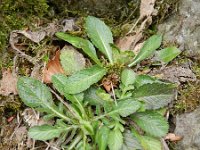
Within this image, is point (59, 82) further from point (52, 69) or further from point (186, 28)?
point (186, 28)

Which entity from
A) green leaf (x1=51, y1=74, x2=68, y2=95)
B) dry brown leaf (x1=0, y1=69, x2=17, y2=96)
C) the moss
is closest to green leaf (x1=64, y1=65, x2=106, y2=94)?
green leaf (x1=51, y1=74, x2=68, y2=95)

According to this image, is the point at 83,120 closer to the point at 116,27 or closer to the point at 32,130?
the point at 32,130

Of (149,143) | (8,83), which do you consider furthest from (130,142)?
(8,83)

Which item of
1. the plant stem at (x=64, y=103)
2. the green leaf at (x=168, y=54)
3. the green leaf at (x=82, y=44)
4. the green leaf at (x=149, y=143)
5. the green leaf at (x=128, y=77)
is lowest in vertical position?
the green leaf at (x=149, y=143)

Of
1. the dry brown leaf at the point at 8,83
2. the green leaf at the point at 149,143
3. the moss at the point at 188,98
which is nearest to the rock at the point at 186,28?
the moss at the point at 188,98

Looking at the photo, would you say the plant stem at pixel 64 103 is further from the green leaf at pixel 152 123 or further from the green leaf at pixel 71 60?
the green leaf at pixel 152 123

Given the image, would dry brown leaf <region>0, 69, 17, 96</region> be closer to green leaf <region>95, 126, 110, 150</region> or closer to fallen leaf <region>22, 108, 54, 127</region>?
fallen leaf <region>22, 108, 54, 127</region>
